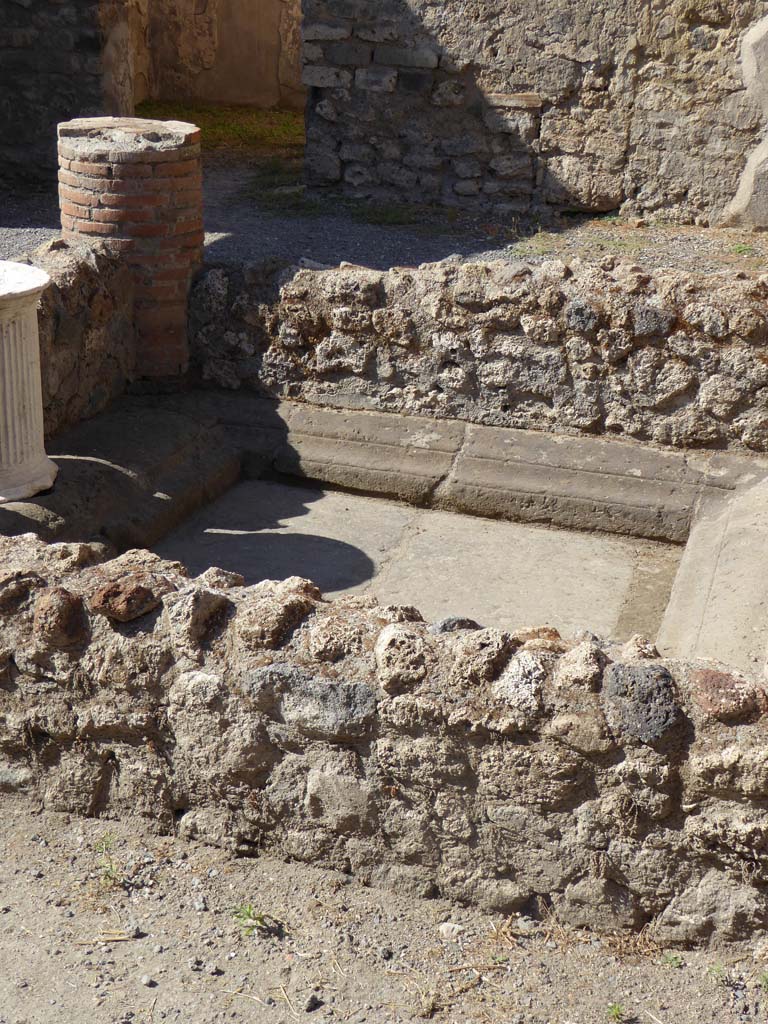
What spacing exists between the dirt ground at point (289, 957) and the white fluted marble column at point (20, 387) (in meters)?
1.99

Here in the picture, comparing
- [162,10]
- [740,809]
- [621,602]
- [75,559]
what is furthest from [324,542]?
[162,10]

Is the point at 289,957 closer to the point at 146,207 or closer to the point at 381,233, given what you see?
the point at 146,207

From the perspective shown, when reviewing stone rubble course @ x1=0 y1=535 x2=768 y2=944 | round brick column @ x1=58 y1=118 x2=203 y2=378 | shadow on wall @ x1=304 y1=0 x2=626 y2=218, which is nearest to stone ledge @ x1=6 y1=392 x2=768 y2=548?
round brick column @ x1=58 y1=118 x2=203 y2=378

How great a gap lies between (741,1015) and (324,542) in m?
3.10

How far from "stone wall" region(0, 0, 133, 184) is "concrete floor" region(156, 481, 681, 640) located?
5392mm

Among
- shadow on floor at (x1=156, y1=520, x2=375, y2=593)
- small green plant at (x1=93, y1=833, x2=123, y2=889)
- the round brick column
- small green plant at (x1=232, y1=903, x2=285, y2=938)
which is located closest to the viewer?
small green plant at (x1=232, y1=903, x2=285, y2=938)

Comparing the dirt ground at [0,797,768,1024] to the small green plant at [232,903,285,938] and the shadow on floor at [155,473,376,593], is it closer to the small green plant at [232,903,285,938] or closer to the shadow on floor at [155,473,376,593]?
the small green plant at [232,903,285,938]

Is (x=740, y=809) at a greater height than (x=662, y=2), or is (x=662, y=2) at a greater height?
(x=662, y=2)

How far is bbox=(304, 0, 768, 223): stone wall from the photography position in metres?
9.05

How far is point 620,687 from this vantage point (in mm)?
2938

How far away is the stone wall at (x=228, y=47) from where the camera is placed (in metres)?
13.1

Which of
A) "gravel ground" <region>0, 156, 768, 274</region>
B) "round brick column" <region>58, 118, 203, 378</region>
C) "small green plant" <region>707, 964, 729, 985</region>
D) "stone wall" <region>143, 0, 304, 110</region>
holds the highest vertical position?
"stone wall" <region>143, 0, 304, 110</region>

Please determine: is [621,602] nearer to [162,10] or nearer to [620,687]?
[620,687]

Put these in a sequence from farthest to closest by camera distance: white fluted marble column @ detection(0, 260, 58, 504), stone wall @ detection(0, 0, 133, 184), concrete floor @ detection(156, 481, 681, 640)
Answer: stone wall @ detection(0, 0, 133, 184) → concrete floor @ detection(156, 481, 681, 640) → white fluted marble column @ detection(0, 260, 58, 504)
